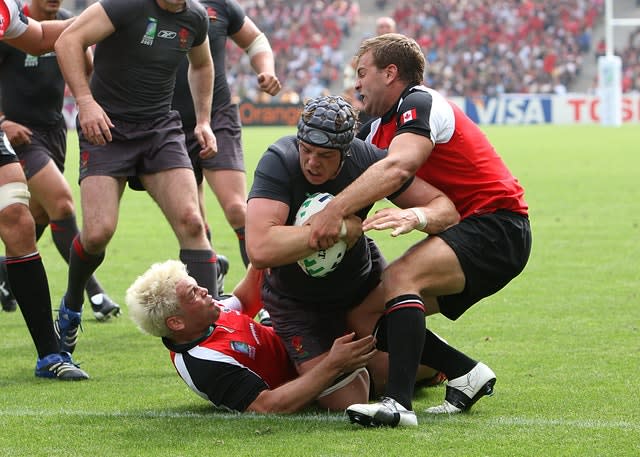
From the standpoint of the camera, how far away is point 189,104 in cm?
909

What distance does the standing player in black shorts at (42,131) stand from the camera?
8.32 m

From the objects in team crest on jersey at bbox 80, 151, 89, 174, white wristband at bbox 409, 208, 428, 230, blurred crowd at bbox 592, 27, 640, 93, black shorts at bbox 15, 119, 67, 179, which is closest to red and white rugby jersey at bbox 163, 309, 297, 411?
white wristband at bbox 409, 208, 428, 230

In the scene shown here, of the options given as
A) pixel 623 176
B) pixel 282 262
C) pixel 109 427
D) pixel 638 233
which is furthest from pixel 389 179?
pixel 623 176

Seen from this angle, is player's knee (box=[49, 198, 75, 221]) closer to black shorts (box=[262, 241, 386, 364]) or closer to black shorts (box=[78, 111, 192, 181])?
black shorts (box=[78, 111, 192, 181])

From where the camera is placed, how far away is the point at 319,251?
536cm

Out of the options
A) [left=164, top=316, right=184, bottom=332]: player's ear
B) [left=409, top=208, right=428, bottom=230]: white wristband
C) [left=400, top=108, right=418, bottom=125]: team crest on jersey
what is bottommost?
[left=164, top=316, right=184, bottom=332]: player's ear

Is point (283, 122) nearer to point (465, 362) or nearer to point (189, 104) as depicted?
point (189, 104)

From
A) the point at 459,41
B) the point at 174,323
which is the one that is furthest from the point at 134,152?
the point at 459,41

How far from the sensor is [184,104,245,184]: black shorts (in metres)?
8.88

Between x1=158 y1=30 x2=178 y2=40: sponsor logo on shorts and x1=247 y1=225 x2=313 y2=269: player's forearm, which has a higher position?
x1=158 y1=30 x2=178 y2=40: sponsor logo on shorts

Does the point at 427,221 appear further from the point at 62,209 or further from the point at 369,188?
the point at 62,209

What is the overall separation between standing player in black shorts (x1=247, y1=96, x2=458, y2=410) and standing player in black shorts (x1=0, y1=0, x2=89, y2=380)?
51.7 inches

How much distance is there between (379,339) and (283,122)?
115 feet

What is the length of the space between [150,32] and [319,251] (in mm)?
2426
